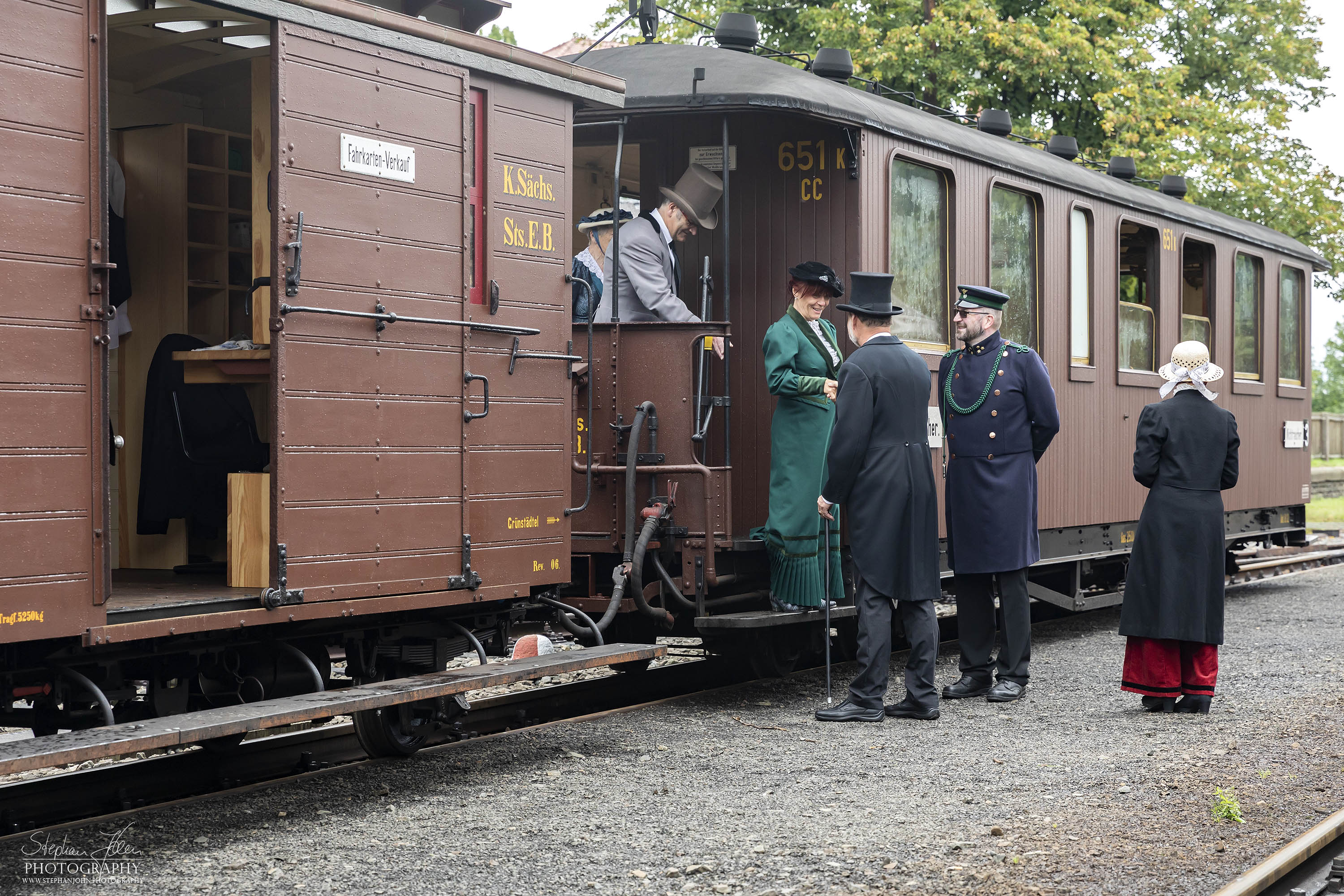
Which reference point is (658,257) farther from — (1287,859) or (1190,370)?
(1287,859)

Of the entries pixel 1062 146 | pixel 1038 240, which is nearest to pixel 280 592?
pixel 1038 240

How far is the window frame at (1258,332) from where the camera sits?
1307 cm

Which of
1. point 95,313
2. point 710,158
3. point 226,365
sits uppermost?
point 710,158

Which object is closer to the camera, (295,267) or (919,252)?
→ (295,267)

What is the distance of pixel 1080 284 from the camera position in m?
10.5

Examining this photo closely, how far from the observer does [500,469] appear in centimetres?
632

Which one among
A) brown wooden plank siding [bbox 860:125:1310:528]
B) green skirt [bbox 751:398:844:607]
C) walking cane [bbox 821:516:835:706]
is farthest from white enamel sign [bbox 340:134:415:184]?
brown wooden plank siding [bbox 860:125:1310:528]

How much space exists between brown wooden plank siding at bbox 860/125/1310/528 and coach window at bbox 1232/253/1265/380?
0.28 ft

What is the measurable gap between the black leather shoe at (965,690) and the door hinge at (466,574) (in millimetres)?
2880

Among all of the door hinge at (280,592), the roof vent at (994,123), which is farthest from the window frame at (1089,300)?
the door hinge at (280,592)

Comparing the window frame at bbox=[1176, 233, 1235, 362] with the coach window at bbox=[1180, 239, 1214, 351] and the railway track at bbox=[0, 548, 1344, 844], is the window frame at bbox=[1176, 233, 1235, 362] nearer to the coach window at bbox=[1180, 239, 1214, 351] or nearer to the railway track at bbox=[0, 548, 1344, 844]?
the coach window at bbox=[1180, 239, 1214, 351]

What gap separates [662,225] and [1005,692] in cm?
302

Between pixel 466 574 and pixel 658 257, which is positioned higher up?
pixel 658 257

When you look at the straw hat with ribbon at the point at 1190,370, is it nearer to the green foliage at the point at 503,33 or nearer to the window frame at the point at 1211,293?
the window frame at the point at 1211,293
